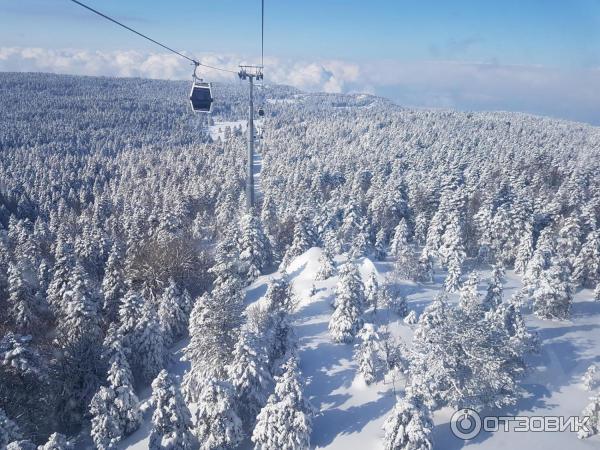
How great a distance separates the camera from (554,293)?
123ft

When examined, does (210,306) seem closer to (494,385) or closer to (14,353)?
(14,353)

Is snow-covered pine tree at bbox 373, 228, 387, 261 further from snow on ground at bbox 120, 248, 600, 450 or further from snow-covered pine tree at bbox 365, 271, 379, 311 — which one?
snow-covered pine tree at bbox 365, 271, 379, 311

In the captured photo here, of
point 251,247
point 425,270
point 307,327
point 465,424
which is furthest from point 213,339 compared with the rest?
point 425,270

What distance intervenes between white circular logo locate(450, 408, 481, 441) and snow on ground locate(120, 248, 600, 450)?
1.17 ft

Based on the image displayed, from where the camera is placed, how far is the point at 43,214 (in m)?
95.4

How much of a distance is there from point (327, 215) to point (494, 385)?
39.7 m

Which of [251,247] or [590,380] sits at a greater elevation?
[251,247]

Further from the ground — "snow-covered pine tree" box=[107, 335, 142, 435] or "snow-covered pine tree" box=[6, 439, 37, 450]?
"snow-covered pine tree" box=[6, 439, 37, 450]

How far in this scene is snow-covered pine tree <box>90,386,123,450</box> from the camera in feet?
80.3

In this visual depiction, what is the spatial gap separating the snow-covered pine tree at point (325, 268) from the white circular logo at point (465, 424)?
61.7 ft

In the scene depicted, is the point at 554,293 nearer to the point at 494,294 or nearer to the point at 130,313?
the point at 494,294

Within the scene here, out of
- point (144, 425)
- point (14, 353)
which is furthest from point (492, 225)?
point (14, 353)

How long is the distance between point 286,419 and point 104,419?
1190 centimetres

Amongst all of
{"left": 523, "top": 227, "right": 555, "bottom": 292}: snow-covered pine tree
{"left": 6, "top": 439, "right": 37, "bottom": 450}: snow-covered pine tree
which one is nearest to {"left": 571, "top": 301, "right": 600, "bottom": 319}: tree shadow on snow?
{"left": 523, "top": 227, "right": 555, "bottom": 292}: snow-covered pine tree
